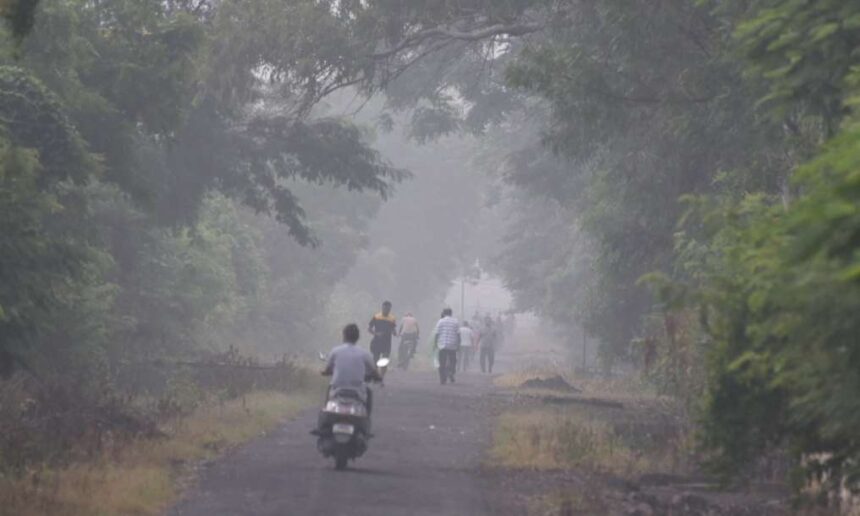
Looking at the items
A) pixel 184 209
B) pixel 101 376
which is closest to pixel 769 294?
pixel 101 376

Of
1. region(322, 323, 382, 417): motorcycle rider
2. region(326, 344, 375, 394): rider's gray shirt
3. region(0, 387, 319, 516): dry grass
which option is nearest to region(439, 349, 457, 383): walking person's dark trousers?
region(0, 387, 319, 516): dry grass

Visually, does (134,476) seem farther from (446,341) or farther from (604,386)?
(604,386)

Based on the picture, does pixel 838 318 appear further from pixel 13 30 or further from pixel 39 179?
pixel 39 179

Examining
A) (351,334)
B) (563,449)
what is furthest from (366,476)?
(563,449)

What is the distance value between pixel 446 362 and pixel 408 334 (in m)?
8.19

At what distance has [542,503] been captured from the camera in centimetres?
1399

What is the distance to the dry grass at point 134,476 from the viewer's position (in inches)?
489

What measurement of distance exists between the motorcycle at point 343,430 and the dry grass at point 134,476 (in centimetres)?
149

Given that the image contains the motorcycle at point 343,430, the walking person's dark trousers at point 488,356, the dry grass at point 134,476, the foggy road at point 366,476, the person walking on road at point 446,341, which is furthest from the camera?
the walking person's dark trousers at point 488,356

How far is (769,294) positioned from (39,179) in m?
13.1

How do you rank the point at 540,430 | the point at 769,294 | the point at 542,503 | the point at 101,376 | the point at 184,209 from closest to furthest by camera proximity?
the point at 769,294 → the point at 542,503 → the point at 540,430 → the point at 101,376 → the point at 184,209

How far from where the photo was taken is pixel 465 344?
165ft

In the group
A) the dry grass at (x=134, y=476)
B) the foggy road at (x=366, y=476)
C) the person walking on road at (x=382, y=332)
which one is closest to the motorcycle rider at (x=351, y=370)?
the foggy road at (x=366, y=476)

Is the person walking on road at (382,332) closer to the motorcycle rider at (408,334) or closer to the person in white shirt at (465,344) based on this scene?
the motorcycle rider at (408,334)
